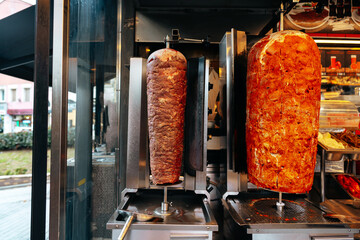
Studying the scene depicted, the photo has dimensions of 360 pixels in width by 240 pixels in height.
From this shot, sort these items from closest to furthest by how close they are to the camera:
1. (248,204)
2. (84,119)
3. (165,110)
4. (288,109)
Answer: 1. (288,109)
2. (165,110)
3. (248,204)
4. (84,119)

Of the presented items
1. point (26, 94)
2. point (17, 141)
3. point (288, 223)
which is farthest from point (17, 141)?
point (288, 223)

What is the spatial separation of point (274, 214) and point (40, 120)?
1622 mm

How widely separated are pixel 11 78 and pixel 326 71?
3.28 m

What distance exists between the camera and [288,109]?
1.21 m

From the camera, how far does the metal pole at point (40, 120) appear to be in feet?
4.14

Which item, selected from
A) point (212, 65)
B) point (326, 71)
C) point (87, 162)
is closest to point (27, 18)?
point (87, 162)

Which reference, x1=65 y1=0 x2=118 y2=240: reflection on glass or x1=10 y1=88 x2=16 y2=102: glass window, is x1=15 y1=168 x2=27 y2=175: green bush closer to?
x1=65 y1=0 x2=118 y2=240: reflection on glass

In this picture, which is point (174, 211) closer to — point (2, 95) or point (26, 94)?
point (26, 94)

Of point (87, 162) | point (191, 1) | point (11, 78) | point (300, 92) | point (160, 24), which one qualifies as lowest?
point (87, 162)

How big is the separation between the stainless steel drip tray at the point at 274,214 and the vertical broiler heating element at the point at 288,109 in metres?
0.23

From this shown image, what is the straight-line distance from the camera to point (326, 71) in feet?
8.91

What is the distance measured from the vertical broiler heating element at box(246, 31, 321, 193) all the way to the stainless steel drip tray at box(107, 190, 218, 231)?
1.52ft

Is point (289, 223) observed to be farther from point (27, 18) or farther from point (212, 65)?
point (27, 18)

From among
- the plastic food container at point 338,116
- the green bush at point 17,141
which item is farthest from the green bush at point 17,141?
the plastic food container at point 338,116
